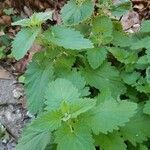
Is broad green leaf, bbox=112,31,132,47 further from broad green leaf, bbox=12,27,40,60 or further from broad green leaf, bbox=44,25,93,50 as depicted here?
broad green leaf, bbox=12,27,40,60

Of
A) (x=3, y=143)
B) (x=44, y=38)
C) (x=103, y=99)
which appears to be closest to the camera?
(x=103, y=99)

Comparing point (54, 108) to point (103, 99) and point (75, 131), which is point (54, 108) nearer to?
point (75, 131)

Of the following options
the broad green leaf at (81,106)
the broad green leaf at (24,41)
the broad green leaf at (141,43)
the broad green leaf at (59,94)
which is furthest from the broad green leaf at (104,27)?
the broad green leaf at (81,106)

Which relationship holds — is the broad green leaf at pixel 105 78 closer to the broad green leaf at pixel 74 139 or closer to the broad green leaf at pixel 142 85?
the broad green leaf at pixel 142 85

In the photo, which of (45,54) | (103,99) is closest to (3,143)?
(45,54)

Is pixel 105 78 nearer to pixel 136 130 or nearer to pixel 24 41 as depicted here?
pixel 136 130
